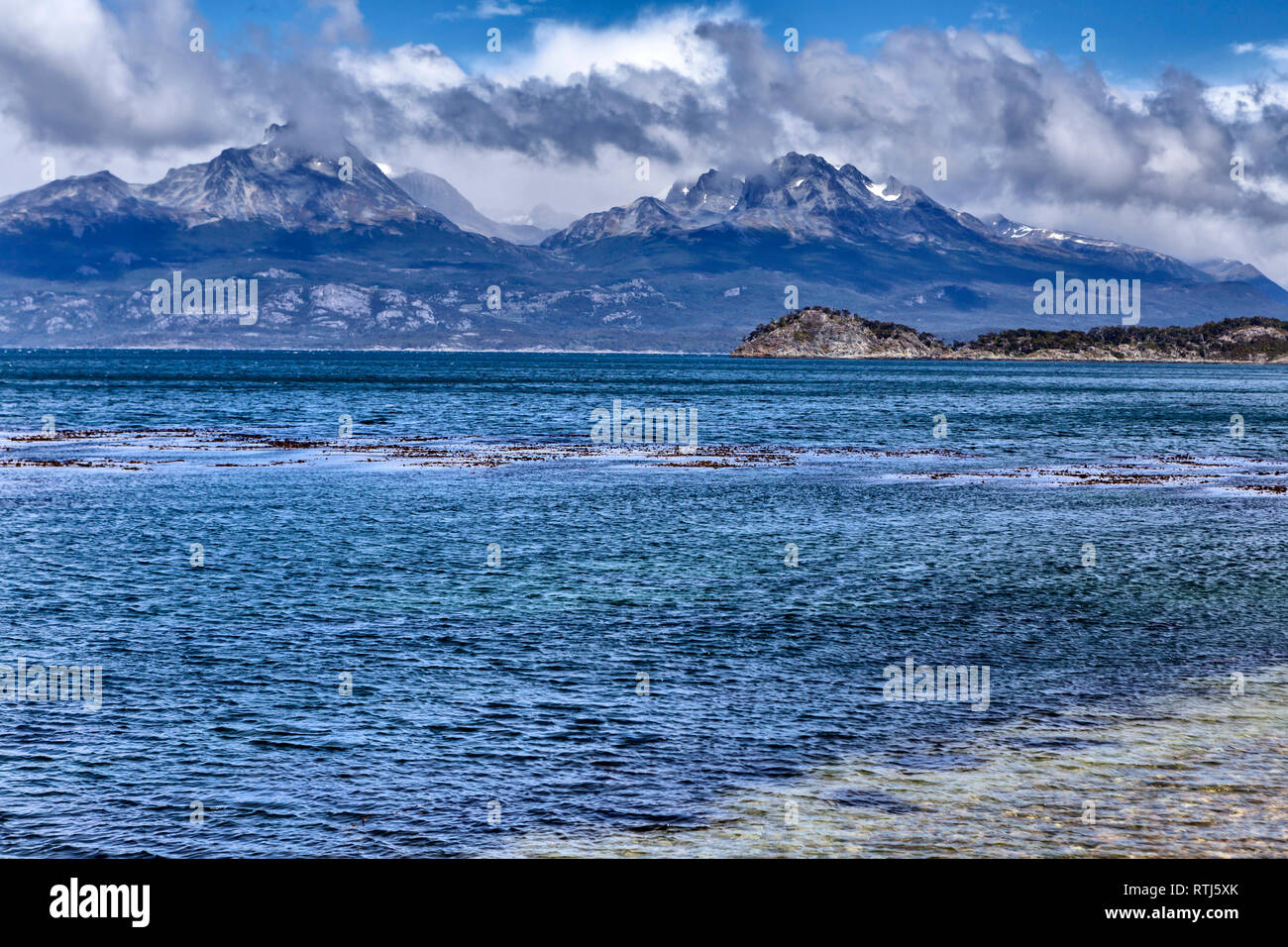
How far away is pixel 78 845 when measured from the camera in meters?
14.3

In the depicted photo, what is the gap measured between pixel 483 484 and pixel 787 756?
4123 centimetres

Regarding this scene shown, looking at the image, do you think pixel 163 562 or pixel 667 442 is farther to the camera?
pixel 667 442

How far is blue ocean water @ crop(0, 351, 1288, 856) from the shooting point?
16.3m

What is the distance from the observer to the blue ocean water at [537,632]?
16.3 metres

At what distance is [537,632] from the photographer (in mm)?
26328

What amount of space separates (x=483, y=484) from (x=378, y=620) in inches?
1206

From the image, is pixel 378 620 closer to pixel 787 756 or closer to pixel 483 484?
Answer: pixel 787 756

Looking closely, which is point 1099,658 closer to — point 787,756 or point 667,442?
point 787,756

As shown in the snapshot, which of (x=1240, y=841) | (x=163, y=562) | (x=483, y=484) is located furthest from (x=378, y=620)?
(x=483, y=484)
